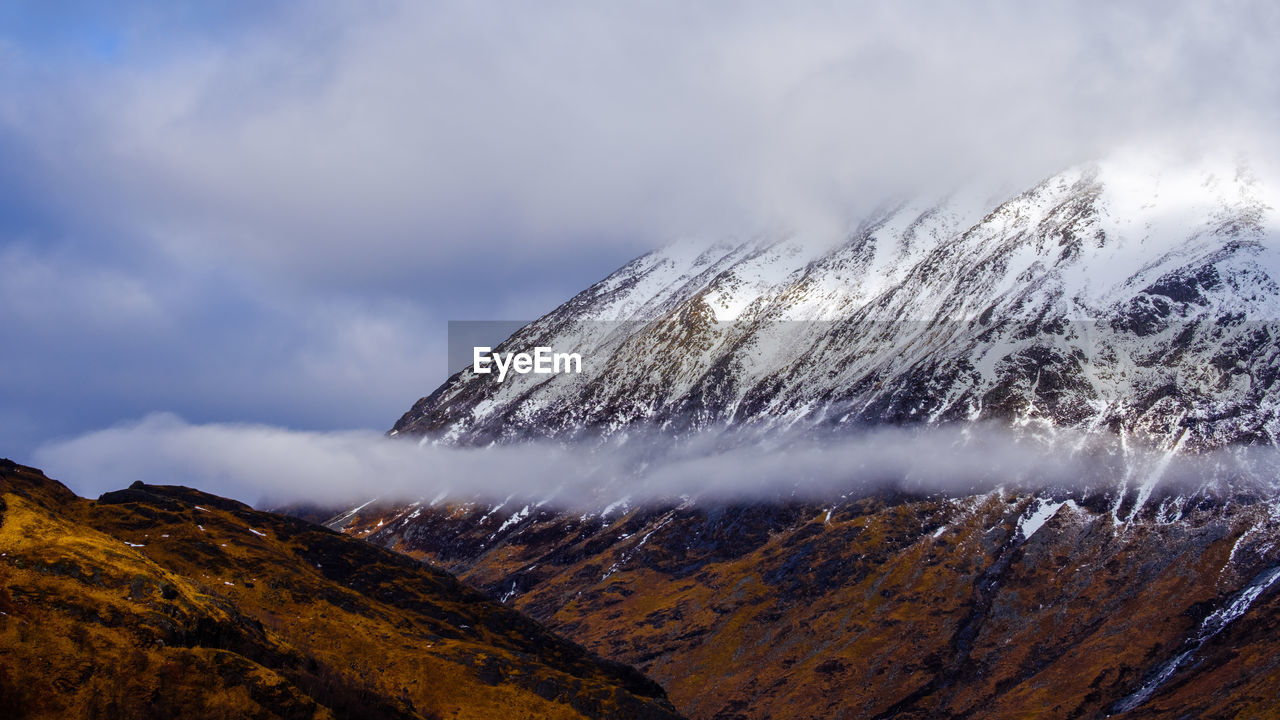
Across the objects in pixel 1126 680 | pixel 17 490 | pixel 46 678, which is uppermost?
pixel 17 490

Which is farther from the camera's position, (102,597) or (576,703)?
(576,703)

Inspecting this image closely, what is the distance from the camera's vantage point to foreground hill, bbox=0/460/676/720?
8506cm

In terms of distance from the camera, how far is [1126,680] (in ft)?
619

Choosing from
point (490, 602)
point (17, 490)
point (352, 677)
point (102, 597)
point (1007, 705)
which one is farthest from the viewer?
point (1007, 705)

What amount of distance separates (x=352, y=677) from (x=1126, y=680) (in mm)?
141114

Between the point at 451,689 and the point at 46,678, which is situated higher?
the point at 46,678

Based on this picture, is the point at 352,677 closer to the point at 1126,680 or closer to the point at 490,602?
the point at 490,602

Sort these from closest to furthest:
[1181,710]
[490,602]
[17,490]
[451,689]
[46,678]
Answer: [46,678]
[451,689]
[17,490]
[1181,710]
[490,602]

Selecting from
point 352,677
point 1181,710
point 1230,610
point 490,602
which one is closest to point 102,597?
point 352,677

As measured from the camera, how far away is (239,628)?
3922 inches

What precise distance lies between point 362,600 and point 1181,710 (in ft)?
416

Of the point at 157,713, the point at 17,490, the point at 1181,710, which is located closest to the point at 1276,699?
the point at 1181,710

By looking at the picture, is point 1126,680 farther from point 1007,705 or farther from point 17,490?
point 17,490

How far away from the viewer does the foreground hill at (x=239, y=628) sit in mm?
85062
